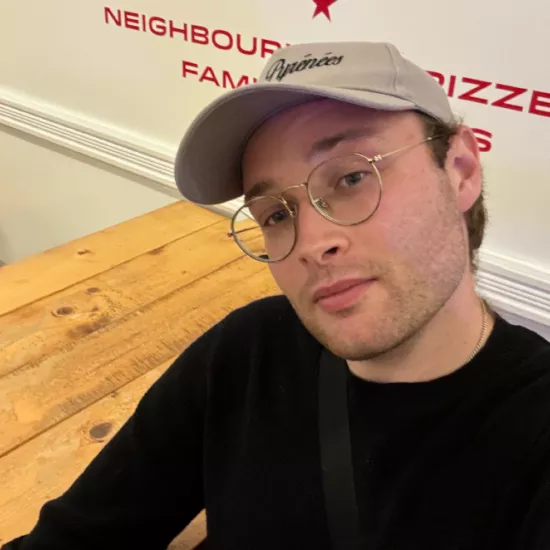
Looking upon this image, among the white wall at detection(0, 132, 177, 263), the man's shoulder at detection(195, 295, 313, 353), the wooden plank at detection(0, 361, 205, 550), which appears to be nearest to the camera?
the man's shoulder at detection(195, 295, 313, 353)

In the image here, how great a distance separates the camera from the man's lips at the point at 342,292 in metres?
0.70

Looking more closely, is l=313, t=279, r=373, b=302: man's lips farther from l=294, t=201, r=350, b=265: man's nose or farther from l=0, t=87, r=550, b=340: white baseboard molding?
l=0, t=87, r=550, b=340: white baseboard molding

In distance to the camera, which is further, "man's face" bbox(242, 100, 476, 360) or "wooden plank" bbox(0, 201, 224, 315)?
"wooden plank" bbox(0, 201, 224, 315)

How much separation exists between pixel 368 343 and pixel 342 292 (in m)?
0.06

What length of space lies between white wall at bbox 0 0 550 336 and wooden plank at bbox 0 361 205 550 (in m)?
0.76

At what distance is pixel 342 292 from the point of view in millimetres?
703

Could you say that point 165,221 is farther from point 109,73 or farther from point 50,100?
point 50,100

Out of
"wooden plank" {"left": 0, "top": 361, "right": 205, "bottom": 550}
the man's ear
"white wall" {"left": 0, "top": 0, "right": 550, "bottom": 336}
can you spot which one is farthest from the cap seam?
"wooden plank" {"left": 0, "top": 361, "right": 205, "bottom": 550}

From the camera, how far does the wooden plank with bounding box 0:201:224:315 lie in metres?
1.48

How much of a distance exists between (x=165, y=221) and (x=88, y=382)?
2.29ft

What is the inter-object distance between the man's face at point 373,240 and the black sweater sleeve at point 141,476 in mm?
238

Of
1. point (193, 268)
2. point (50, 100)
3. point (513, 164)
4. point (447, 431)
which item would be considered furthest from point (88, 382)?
point (50, 100)

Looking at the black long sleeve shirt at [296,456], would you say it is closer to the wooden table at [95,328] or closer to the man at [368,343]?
the man at [368,343]

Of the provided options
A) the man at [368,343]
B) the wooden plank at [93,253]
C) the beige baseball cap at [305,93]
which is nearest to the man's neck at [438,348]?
the man at [368,343]
